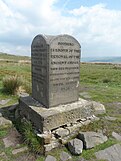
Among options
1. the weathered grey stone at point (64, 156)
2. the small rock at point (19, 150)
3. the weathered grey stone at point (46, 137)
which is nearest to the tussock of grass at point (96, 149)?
the weathered grey stone at point (64, 156)

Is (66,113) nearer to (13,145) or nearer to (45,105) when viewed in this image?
(45,105)

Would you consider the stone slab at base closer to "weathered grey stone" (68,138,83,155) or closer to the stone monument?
the stone monument

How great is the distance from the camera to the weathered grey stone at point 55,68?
433 centimetres

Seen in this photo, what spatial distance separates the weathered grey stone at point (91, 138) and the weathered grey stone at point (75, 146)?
0.40 ft

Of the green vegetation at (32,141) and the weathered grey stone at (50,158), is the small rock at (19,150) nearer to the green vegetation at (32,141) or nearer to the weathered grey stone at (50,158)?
the green vegetation at (32,141)

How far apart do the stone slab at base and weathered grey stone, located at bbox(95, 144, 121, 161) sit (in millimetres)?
1050

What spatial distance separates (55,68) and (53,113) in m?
1.12

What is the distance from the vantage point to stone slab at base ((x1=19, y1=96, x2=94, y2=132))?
401 centimetres

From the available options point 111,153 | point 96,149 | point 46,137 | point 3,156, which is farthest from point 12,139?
point 111,153

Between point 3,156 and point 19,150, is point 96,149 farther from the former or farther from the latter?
point 3,156

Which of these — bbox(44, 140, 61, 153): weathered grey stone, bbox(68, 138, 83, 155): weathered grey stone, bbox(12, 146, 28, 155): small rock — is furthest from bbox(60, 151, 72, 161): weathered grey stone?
bbox(12, 146, 28, 155): small rock

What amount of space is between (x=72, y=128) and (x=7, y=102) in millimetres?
3584

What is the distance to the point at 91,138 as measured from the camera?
3.96 metres

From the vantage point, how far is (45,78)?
4445mm
